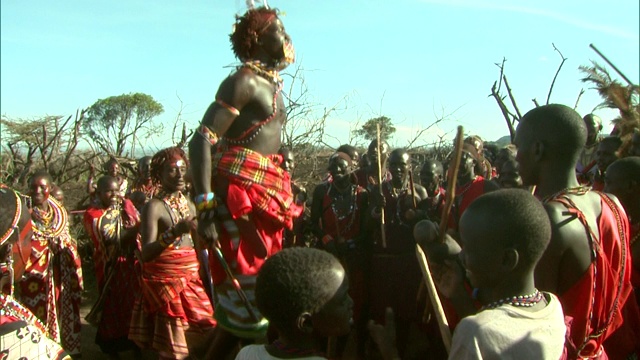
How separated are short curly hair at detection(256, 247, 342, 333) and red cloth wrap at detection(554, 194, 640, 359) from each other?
0.90m

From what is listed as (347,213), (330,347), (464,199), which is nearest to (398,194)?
(347,213)

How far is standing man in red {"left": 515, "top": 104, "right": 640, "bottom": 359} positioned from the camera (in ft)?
7.36

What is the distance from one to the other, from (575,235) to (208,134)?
5.88ft

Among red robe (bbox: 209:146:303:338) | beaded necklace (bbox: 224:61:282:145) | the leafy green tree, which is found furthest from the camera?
the leafy green tree

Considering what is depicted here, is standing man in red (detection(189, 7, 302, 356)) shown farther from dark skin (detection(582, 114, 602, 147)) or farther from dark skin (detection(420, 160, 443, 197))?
dark skin (detection(582, 114, 602, 147))

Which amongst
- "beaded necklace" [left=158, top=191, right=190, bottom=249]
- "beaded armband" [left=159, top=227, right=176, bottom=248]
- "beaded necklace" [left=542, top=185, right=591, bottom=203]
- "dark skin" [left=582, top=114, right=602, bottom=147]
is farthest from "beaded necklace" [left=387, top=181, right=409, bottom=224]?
"beaded necklace" [left=542, top=185, right=591, bottom=203]

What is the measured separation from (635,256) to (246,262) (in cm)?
204

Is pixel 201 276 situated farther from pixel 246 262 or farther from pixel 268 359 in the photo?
pixel 268 359

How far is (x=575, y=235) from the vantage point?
2234mm

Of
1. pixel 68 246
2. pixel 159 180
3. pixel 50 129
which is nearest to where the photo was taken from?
pixel 159 180

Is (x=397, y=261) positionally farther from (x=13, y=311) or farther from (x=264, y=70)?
(x=13, y=311)

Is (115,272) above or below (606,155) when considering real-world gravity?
below

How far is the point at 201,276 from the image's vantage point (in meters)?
5.06

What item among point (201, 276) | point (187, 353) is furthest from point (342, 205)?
point (187, 353)
